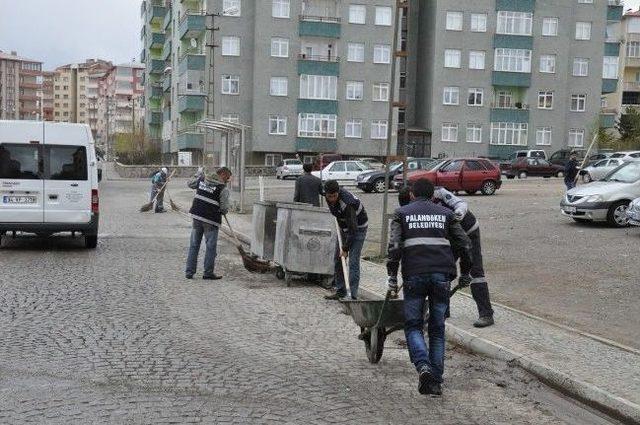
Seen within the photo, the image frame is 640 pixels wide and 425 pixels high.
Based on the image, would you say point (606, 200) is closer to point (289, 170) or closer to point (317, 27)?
point (289, 170)

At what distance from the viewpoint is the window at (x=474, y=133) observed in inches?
2517

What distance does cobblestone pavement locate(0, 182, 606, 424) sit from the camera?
5348 millimetres

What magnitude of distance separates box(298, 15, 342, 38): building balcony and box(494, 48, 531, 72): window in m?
14.5

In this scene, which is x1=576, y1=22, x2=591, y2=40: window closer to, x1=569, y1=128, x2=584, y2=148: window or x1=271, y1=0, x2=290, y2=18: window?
x1=569, y1=128, x2=584, y2=148: window

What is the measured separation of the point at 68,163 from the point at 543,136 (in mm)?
56159

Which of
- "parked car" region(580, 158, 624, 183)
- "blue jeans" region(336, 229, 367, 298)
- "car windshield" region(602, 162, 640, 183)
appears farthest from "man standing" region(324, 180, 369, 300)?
"parked car" region(580, 158, 624, 183)

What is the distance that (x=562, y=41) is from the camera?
64625 mm

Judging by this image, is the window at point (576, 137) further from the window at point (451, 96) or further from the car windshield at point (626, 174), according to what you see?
the car windshield at point (626, 174)

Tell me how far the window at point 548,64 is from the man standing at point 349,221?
59360 mm

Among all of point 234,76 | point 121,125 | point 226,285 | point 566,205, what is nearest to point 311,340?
point 226,285

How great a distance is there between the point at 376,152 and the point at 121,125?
9792cm

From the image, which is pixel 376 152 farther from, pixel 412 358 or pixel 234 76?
pixel 412 358

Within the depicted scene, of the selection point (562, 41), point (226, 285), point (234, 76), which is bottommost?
point (226, 285)

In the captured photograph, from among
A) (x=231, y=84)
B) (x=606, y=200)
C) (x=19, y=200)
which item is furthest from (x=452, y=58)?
(x=19, y=200)
